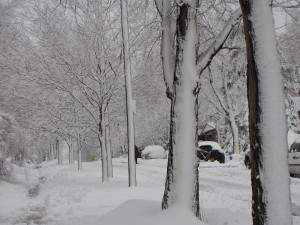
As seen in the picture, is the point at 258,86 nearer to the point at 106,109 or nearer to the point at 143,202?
the point at 143,202

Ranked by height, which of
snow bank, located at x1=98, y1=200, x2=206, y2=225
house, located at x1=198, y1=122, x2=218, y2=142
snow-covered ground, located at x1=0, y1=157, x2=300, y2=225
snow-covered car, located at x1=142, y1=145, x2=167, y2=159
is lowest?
snow-covered ground, located at x1=0, y1=157, x2=300, y2=225

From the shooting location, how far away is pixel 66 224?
923cm

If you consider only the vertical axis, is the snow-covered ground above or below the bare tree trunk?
below

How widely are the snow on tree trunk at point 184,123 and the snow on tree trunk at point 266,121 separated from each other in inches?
70.0

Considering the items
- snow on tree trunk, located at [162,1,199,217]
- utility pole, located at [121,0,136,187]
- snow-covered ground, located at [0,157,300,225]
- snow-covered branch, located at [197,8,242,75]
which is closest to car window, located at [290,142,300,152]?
snow-covered ground, located at [0,157,300,225]

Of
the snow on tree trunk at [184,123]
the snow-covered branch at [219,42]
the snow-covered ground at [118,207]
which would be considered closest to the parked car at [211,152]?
the snow-covered ground at [118,207]

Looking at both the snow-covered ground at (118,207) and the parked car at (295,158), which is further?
the parked car at (295,158)

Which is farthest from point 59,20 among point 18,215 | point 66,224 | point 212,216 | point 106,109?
point 212,216

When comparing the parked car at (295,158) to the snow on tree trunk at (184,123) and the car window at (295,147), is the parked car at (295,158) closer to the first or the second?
the car window at (295,147)

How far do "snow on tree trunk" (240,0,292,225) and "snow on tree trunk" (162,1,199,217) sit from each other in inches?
70.0

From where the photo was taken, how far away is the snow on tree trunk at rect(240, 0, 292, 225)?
19.2ft

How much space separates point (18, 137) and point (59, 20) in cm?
517

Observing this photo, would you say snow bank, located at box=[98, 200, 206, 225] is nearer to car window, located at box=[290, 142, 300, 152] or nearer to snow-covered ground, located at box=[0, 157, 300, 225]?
snow-covered ground, located at box=[0, 157, 300, 225]

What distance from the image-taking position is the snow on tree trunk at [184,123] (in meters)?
7.69
